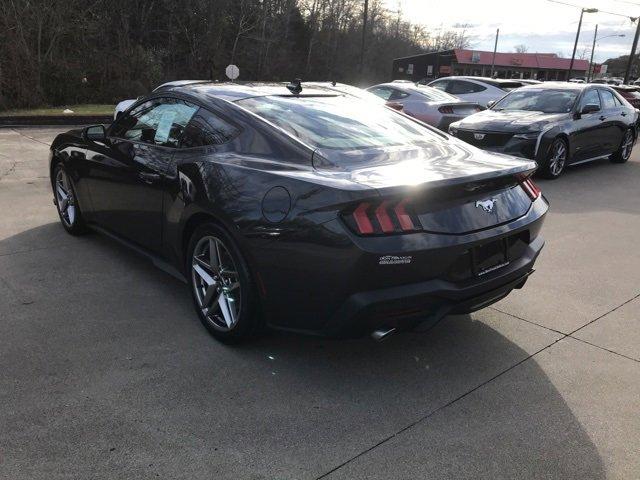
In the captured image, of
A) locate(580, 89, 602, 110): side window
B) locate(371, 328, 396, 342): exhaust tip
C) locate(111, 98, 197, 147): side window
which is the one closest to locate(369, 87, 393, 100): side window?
locate(580, 89, 602, 110): side window

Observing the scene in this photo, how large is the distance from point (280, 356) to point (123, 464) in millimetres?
1151

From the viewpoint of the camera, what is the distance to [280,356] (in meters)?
3.35

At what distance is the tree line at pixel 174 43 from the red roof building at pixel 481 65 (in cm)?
696

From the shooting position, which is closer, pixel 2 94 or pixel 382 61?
pixel 2 94

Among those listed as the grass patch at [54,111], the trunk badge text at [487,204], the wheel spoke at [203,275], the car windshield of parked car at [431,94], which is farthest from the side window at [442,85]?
the wheel spoke at [203,275]

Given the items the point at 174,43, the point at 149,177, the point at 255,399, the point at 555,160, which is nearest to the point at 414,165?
the point at 255,399

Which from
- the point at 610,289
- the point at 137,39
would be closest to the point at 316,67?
the point at 137,39

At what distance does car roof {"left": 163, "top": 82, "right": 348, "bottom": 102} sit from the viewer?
12.7ft

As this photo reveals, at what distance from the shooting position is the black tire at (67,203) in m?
5.27

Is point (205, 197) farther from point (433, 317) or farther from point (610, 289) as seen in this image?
point (610, 289)

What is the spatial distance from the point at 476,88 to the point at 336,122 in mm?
13353

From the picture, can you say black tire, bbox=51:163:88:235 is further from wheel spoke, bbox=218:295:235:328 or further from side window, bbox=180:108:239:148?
wheel spoke, bbox=218:295:235:328

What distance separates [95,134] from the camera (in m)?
4.80

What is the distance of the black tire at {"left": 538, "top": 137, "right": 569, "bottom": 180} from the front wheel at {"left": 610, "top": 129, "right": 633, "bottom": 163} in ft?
9.00
